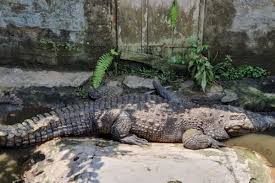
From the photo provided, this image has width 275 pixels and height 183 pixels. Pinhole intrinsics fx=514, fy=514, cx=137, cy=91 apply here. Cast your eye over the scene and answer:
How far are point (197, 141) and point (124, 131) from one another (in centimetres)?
94

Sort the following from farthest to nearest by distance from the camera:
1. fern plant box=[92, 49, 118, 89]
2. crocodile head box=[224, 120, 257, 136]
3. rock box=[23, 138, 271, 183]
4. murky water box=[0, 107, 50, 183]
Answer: fern plant box=[92, 49, 118, 89] < crocodile head box=[224, 120, 257, 136] < murky water box=[0, 107, 50, 183] < rock box=[23, 138, 271, 183]

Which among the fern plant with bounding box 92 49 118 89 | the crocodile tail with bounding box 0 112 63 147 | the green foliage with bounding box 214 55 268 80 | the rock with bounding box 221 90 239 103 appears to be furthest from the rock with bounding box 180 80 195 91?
the crocodile tail with bounding box 0 112 63 147

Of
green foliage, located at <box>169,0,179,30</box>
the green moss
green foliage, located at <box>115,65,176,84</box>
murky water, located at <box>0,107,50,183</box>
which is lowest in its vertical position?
murky water, located at <box>0,107,50,183</box>

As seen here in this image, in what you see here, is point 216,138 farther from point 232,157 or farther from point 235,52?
point 235,52

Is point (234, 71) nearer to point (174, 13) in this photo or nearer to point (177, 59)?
point (177, 59)

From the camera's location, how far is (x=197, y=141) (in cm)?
651

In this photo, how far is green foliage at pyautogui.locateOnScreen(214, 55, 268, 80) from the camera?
25.8 feet

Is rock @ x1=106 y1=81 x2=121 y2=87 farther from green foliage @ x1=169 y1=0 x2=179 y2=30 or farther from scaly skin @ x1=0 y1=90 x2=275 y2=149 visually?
green foliage @ x1=169 y1=0 x2=179 y2=30

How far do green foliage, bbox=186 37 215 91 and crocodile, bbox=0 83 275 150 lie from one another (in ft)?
1.99

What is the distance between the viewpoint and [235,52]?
7.85m

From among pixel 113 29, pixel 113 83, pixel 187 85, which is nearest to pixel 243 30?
pixel 187 85

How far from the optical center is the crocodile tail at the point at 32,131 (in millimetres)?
6281

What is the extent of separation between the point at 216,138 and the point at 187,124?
1.41ft

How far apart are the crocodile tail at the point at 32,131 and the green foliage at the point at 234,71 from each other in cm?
269
